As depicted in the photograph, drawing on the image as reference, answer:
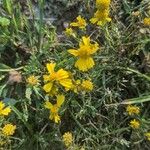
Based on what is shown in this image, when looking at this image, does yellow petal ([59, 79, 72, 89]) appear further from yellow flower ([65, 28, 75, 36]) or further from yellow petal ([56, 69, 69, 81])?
yellow flower ([65, 28, 75, 36])

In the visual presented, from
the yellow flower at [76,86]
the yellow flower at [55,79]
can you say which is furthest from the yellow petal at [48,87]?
the yellow flower at [76,86]

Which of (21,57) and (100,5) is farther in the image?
(21,57)

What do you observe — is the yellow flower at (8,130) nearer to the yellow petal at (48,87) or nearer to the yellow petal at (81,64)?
the yellow petal at (48,87)

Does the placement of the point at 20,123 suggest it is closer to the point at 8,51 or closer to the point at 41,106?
the point at 41,106

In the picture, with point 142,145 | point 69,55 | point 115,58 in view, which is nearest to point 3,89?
point 69,55

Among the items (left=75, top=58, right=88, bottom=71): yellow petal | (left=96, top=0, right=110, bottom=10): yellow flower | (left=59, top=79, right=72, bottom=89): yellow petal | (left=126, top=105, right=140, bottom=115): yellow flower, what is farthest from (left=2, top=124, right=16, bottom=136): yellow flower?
(left=96, top=0, right=110, bottom=10): yellow flower

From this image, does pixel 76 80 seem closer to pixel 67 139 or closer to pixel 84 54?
pixel 84 54
